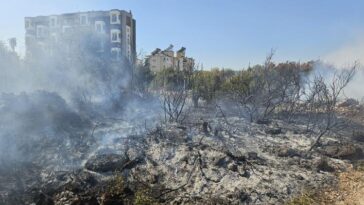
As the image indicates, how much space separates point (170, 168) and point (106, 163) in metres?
1.72

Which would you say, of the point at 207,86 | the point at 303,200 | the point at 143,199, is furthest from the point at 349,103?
the point at 143,199

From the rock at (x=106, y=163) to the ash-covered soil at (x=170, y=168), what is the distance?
0.03 meters

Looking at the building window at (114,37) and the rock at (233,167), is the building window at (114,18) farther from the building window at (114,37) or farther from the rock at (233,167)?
the rock at (233,167)

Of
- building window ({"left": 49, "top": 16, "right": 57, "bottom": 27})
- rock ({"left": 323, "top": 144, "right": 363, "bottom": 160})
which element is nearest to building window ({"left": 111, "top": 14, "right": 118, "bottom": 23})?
building window ({"left": 49, "top": 16, "right": 57, "bottom": 27})

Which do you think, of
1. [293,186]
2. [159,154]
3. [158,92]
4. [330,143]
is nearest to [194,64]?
[158,92]

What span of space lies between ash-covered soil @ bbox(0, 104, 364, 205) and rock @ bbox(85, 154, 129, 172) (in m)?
0.03

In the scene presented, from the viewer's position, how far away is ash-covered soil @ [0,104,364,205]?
1020 cm

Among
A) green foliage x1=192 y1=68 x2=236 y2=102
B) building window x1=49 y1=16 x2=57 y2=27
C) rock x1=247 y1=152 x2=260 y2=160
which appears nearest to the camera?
rock x1=247 y1=152 x2=260 y2=160

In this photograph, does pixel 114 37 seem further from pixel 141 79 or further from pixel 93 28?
pixel 141 79

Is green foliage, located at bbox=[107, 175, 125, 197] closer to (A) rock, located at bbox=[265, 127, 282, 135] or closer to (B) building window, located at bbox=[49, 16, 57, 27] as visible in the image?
(A) rock, located at bbox=[265, 127, 282, 135]

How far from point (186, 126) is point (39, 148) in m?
5.28

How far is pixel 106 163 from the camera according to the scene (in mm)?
11359

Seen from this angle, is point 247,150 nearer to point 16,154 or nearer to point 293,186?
point 293,186

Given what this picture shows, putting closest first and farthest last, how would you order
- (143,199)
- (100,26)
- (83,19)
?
(143,199)
(100,26)
(83,19)
